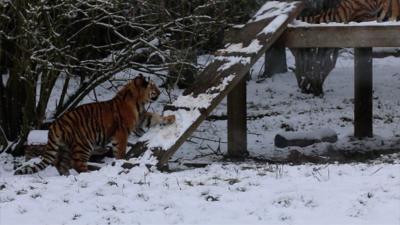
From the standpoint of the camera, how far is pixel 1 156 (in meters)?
10.7

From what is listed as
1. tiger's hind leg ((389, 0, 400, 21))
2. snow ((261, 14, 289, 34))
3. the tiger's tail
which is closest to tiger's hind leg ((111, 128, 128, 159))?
the tiger's tail

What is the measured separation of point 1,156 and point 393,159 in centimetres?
559

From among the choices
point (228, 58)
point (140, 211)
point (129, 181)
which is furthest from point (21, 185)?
point (228, 58)

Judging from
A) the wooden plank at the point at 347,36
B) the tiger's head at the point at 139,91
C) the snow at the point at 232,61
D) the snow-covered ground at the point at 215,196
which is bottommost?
the snow-covered ground at the point at 215,196

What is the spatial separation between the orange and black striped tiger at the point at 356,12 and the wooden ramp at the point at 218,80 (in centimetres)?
202

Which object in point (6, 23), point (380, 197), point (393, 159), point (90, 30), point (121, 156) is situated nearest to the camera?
point (380, 197)

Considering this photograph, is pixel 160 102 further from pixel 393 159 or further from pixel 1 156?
pixel 393 159

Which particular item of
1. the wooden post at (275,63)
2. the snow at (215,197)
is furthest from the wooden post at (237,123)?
the wooden post at (275,63)

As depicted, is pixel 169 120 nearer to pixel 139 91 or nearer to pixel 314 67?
pixel 139 91

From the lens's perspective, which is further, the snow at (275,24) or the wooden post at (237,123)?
the wooden post at (237,123)

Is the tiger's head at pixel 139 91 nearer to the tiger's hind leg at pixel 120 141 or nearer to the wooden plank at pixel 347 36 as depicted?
the tiger's hind leg at pixel 120 141

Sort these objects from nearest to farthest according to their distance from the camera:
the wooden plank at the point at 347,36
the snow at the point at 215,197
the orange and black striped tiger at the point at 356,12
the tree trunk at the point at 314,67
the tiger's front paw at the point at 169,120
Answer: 1. the snow at the point at 215,197
2. the tiger's front paw at the point at 169,120
3. the wooden plank at the point at 347,36
4. the orange and black striped tiger at the point at 356,12
5. the tree trunk at the point at 314,67

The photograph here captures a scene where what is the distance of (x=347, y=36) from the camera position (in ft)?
29.8

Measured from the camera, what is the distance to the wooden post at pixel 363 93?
11.5m
